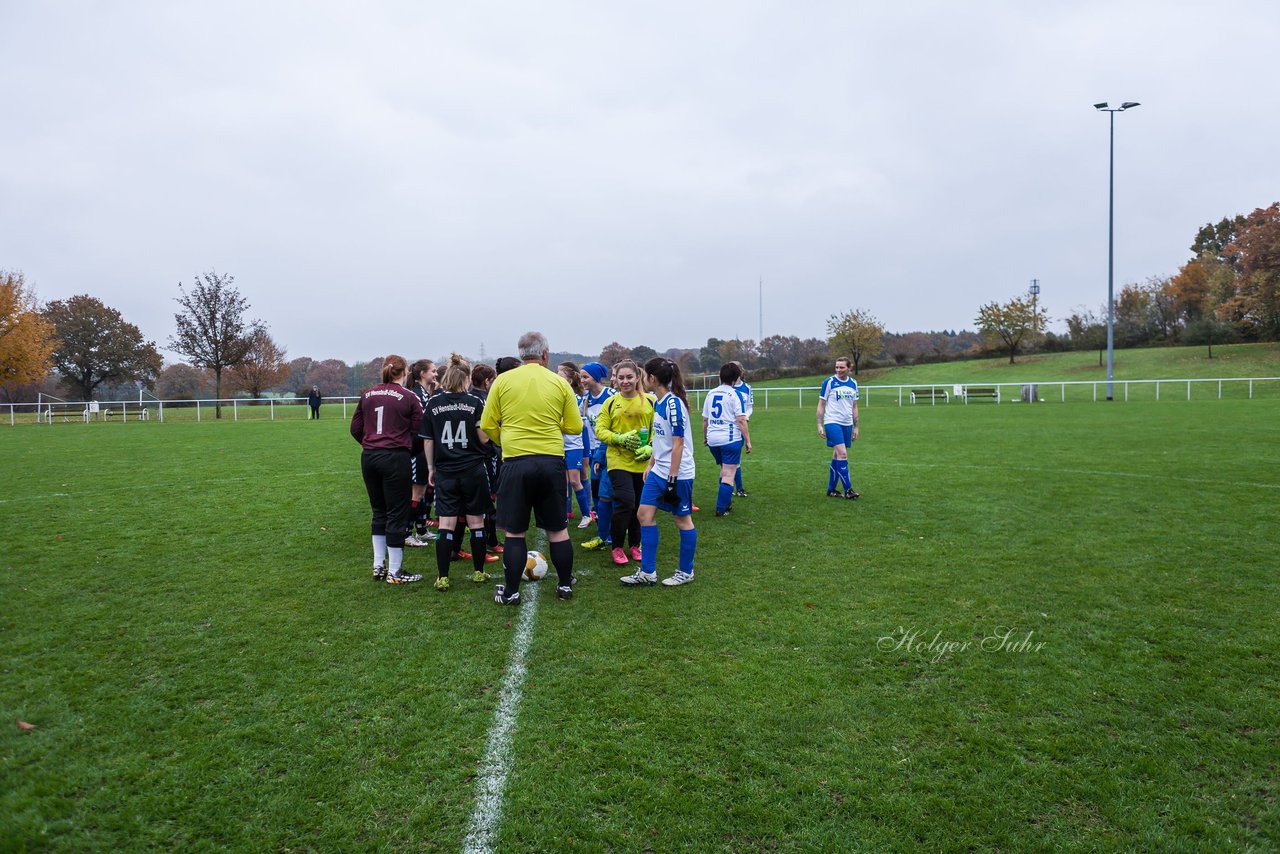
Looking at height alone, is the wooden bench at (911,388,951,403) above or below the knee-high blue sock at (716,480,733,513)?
above

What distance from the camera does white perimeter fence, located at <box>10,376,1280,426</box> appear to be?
34312 millimetres

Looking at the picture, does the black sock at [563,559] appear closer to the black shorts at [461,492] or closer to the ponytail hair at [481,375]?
the black shorts at [461,492]

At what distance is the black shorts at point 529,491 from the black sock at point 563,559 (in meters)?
0.22

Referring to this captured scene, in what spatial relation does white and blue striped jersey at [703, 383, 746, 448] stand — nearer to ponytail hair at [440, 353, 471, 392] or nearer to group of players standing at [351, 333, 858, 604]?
group of players standing at [351, 333, 858, 604]

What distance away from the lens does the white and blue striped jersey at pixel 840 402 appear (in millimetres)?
9602

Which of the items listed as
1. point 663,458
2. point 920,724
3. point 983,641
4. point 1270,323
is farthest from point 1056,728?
point 1270,323

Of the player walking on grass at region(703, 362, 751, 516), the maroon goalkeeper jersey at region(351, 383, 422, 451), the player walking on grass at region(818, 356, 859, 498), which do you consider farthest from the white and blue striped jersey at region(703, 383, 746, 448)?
the maroon goalkeeper jersey at region(351, 383, 422, 451)

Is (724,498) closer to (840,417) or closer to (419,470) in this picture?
(840,417)

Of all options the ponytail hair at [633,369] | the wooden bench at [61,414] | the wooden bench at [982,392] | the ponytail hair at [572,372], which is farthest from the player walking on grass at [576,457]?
the wooden bench at [61,414]

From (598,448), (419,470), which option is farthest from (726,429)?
(419,470)

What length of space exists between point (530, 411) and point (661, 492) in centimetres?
134

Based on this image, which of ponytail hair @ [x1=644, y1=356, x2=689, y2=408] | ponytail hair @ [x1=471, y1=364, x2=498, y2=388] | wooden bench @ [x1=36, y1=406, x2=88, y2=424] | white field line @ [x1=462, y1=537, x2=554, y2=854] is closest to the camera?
white field line @ [x1=462, y1=537, x2=554, y2=854]

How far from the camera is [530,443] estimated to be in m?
5.21

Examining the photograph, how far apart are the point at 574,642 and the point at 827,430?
6082mm
